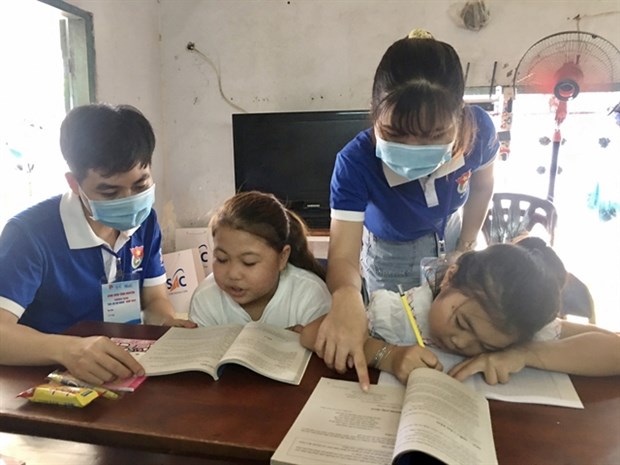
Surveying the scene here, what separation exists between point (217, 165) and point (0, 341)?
2.76 meters

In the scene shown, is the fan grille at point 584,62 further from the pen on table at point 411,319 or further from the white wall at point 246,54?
the pen on table at point 411,319

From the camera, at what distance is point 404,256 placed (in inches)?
60.8

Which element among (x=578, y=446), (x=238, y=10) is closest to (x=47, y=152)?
(x=238, y=10)

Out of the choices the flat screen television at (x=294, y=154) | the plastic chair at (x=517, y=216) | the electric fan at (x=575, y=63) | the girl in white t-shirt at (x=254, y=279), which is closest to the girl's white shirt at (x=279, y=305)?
the girl in white t-shirt at (x=254, y=279)

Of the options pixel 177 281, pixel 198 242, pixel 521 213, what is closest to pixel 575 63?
pixel 521 213

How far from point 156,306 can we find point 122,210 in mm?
387

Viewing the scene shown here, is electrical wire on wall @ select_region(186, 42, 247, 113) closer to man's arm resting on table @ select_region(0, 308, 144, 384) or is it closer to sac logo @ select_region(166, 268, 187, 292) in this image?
sac logo @ select_region(166, 268, 187, 292)

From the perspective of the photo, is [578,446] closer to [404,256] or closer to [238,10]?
[404,256]

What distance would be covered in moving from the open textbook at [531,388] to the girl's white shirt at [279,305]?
1.53ft

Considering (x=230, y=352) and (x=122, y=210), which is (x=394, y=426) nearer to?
(x=230, y=352)

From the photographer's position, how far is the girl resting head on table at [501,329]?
926 millimetres

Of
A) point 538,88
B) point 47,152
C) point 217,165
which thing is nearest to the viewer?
point 47,152

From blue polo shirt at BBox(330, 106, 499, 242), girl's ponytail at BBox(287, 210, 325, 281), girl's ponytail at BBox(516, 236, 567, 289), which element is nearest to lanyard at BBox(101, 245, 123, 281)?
girl's ponytail at BBox(287, 210, 325, 281)

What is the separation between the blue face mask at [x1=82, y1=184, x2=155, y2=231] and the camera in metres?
1.26
